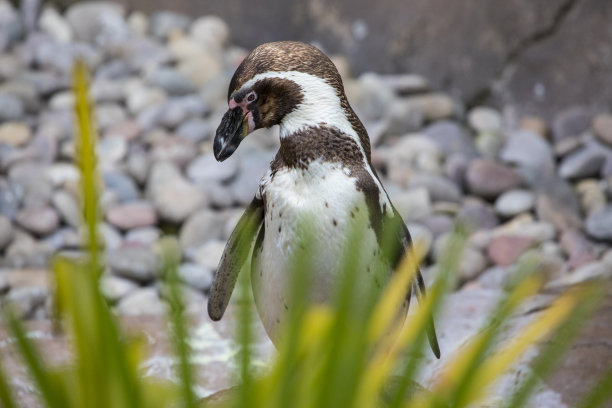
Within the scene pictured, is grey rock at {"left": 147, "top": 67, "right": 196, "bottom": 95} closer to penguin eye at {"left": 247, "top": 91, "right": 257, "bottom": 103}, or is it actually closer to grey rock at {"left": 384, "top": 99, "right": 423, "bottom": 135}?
grey rock at {"left": 384, "top": 99, "right": 423, "bottom": 135}

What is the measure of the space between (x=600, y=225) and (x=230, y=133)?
1.90 metres

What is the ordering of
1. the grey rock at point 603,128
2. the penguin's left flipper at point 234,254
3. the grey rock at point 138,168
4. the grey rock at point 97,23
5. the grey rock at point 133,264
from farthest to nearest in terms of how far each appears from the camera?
the grey rock at point 97,23, the grey rock at point 603,128, the grey rock at point 138,168, the grey rock at point 133,264, the penguin's left flipper at point 234,254

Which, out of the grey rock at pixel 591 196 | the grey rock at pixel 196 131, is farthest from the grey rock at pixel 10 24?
the grey rock at pixel 591 196

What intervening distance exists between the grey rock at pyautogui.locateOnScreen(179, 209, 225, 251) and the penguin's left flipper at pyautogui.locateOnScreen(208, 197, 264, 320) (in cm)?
144

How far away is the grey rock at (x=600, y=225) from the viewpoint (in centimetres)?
279

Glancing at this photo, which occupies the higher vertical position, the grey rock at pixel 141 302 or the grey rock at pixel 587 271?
the grey rock at pixel 141 302

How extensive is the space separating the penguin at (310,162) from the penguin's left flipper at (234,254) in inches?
2.0

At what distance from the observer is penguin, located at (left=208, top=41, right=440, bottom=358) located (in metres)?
1.18

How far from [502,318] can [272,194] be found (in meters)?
0.74

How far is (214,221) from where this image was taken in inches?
112

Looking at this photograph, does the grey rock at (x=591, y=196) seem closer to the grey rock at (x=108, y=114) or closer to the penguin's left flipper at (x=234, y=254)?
the grey rock at (x=108, y=114)

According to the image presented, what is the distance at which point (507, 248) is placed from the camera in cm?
272

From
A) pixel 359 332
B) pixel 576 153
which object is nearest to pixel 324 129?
pixel 359 332

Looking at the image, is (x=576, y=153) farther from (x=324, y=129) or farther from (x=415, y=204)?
(x=324, y=129)
